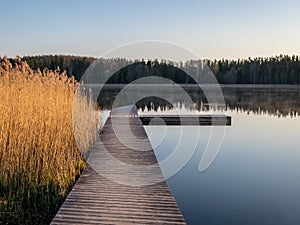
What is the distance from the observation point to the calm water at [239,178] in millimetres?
4320

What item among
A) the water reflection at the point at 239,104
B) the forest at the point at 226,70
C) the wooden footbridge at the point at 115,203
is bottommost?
the wooden footbridge at the point at 115,203

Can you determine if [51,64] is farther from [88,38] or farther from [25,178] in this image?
[25,178]

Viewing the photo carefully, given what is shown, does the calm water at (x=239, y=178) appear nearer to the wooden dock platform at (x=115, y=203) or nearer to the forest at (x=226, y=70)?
the wooden dock platform at (x=115, y=203)

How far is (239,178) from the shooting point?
5898mm

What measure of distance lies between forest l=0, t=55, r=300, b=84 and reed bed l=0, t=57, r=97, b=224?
51.8 m

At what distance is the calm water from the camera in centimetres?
432

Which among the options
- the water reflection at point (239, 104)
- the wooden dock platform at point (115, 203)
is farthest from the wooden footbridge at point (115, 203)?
the water reflection at point (239, 104)

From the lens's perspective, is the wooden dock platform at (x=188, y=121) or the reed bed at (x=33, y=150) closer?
the reed bed at (x=33, y=150)

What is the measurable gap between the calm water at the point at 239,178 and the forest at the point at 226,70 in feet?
153

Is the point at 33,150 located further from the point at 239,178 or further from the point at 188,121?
the point at 188,121

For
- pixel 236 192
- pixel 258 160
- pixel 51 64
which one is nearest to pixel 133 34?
pixel 258 160

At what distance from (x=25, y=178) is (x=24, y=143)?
16.0 inches

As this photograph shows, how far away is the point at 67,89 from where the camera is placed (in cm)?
513

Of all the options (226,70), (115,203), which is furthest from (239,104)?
(226,70)
